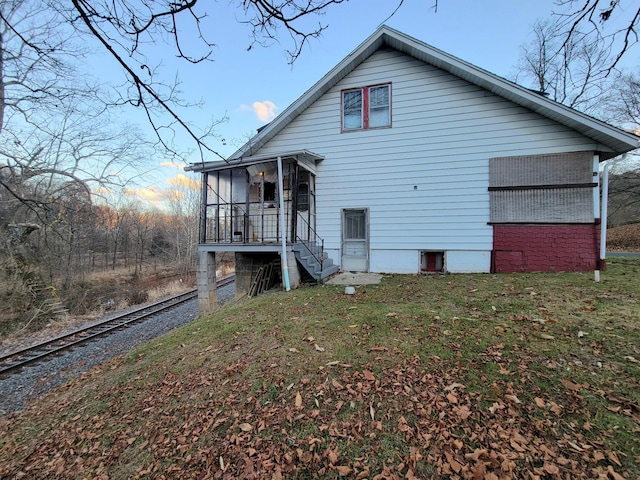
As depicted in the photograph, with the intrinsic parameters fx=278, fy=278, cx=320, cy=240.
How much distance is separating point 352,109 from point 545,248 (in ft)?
23.4

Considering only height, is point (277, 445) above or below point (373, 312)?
below

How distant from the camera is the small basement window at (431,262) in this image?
8.72 meters

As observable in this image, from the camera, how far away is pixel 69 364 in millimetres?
6629

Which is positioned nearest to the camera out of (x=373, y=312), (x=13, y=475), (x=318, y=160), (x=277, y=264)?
(x=13, y=475)

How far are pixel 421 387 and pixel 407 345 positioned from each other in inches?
32.4

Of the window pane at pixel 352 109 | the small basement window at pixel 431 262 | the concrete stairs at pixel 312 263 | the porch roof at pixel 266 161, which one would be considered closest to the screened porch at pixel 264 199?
the porch roof at pixel 266 161

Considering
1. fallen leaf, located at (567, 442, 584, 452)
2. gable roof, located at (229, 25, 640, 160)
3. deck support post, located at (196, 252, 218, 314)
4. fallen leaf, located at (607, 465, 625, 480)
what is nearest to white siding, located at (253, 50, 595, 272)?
gable roof, located at (229, 25, 640, 160)

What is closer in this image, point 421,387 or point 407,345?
point 421,387

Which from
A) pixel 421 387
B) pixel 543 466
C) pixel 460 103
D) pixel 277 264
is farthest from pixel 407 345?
pixel 460 103

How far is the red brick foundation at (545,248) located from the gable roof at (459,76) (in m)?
2.38

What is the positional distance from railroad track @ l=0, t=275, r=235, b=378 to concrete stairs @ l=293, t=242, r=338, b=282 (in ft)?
21.3

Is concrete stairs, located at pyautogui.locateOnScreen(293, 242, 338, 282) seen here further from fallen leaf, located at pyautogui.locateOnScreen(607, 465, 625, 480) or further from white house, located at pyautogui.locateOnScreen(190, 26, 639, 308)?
fallen leaf, located at pyautogui.locateOnScreen(607, 465, 625, 480)

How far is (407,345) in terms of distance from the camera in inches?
148

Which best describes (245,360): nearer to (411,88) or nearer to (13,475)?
(13,475)
